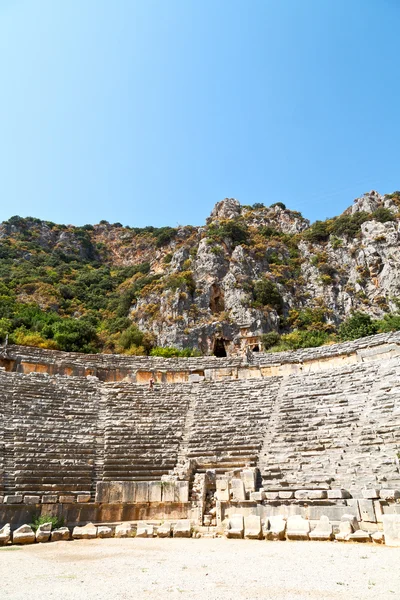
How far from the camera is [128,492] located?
10.8 m

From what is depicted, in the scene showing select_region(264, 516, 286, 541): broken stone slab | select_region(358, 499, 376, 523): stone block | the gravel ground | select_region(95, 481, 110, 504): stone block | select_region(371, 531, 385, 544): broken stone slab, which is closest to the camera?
the gravel ground

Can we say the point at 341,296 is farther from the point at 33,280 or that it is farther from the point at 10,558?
the point at 10,558

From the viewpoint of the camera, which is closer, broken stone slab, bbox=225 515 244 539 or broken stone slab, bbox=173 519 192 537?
broken stone slab, bbox=225 515 244 539

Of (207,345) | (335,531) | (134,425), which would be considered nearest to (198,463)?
(134,425)

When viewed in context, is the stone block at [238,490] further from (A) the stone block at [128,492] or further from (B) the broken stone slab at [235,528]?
(A) the stone block at [128,492]

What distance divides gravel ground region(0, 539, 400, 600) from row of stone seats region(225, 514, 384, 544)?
0.29 metres

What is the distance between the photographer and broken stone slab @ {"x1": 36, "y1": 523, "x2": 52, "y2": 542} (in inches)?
330

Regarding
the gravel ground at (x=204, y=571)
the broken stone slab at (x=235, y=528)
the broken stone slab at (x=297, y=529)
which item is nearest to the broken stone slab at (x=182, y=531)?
the broken stone slab at (x=235, y=528)

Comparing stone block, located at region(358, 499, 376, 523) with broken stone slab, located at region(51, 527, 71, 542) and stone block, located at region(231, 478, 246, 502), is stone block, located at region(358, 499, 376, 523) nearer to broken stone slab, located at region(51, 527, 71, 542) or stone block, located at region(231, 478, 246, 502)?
stone block, located at region(231, 478, 246, 502)

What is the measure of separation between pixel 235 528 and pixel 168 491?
10.2 feet

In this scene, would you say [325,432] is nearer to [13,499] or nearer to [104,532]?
[104,532]

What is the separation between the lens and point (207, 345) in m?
30.1

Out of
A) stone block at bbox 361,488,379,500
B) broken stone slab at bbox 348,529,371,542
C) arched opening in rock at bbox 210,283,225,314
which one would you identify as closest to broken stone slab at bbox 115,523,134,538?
broken stone slab at bbox 348,529,371,542

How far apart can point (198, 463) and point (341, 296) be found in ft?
89.2
